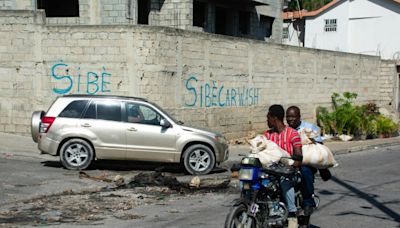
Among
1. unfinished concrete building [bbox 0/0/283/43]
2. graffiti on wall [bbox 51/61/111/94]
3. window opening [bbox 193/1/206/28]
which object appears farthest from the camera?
window opening [bbox 193/1/206/28]

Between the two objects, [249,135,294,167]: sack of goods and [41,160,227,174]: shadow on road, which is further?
[41,160,227,174]: shadow on road

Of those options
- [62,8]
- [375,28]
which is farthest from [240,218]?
[375,28]

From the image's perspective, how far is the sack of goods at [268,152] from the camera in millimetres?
5906

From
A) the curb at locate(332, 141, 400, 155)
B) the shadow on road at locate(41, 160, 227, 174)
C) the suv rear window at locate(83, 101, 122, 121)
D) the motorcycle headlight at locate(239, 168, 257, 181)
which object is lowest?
the curb at locate(332, 141, 400, 155)

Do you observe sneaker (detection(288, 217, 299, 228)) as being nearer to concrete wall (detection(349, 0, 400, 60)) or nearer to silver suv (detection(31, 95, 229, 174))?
silver suv (detection(31, 95, 229, 174))

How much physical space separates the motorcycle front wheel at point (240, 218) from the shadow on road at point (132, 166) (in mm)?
6668

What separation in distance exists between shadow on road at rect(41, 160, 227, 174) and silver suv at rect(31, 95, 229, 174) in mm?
660

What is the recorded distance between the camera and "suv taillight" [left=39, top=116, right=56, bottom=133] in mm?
11656

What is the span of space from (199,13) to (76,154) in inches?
783

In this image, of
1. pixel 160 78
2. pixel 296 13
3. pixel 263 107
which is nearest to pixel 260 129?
pixel 263 107

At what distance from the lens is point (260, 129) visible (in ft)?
66.6

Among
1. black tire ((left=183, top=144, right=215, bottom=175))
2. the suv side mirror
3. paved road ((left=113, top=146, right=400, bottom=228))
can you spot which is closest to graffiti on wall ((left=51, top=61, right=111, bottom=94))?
the suv side mirror

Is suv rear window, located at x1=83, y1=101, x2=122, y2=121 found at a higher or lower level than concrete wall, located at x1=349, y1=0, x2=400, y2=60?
lower

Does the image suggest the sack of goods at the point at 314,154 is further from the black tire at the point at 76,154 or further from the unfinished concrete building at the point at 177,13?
the unfinished concrete building at the point at 177,13
